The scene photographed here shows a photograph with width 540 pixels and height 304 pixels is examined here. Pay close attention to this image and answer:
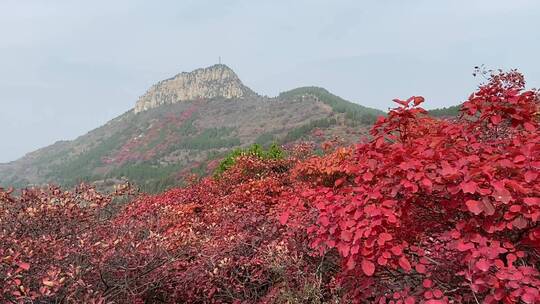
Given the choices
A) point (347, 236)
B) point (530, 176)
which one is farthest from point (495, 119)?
point (347, 236)

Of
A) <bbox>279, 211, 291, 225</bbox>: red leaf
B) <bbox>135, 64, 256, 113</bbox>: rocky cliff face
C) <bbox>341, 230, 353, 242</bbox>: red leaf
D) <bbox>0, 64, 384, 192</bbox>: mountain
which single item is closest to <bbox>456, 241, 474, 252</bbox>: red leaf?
<bbox>341, 230, 353, 242</bbox>: red leaf

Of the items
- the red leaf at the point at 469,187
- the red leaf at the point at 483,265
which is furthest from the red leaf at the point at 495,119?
the red leaf at the point at 483,265

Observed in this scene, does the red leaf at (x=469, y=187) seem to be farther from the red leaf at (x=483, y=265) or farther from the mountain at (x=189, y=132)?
the mountain at (x=189, y=132)

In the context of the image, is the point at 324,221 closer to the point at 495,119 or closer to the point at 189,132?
the point at 495,119

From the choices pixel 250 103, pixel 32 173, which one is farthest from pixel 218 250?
pixel 32 173

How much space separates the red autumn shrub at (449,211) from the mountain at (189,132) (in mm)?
49890

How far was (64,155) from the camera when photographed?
17275 cm

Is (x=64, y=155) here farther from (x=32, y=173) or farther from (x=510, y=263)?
(x=510, y=263)

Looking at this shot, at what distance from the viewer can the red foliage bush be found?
3.03 meters

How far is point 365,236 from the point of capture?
3.12 m

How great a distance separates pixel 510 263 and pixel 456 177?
65 cm

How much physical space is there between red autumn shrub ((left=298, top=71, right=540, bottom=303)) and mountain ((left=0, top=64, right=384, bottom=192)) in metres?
49.9

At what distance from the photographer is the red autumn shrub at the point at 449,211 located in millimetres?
2904

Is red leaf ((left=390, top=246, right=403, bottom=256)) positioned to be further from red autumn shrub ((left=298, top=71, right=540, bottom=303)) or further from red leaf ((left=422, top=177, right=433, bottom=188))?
red leaf ((left=422, top=177, right=433, bottom=188))
